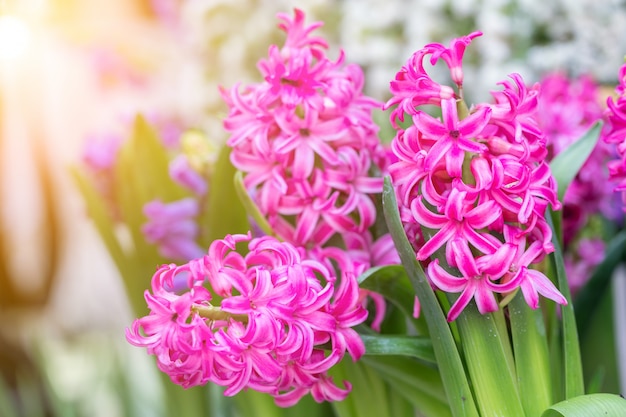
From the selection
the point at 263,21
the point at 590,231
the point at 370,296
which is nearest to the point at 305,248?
the point at 370,296

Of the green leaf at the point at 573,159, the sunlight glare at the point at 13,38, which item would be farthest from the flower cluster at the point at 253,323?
the sunlight glare at the point at 13,38

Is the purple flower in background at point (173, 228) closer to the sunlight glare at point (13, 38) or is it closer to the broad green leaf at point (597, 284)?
the broad green leaf at point (597, 284)

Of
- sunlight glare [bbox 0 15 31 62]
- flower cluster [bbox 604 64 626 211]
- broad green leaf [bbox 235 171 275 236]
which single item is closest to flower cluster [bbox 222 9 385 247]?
broad green leaf [bbox 235 171 275 236]

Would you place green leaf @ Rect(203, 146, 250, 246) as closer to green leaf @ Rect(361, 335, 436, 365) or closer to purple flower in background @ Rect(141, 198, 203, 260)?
purple flower in background @ Rect(141, 198, 203, 260)

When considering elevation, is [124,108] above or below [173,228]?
above

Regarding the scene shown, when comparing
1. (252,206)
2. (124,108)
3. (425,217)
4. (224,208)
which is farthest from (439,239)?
(124,108)

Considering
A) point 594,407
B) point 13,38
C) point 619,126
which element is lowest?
point 594,407

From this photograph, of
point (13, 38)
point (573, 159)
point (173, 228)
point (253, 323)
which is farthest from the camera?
A: point (13, 38)

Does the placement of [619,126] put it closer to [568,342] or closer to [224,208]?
[568,342]

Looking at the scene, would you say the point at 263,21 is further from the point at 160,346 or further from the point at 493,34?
the point at 160,346
